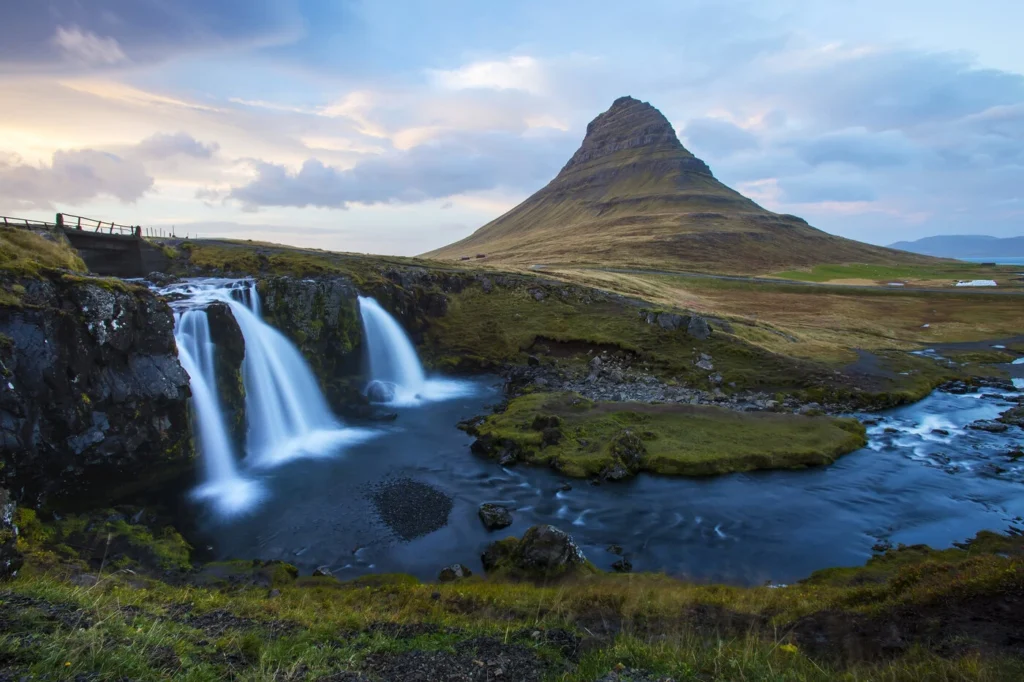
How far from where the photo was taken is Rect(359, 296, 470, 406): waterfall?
1775 inches

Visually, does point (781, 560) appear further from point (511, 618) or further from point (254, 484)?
point (254, 484)

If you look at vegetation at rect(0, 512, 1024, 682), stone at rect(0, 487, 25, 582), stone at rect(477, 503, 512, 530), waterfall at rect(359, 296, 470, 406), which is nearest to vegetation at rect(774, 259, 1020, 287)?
waterfall at rect(359, 296, 470, 406)

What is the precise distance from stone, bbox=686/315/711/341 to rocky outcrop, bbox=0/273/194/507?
43611 mm

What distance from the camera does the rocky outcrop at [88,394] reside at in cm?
2267

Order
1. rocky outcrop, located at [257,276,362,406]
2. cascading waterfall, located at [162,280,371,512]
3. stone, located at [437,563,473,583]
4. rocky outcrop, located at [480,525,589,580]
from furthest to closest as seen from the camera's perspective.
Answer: rocky outcrop, located at [257,276,362,406] → cascading waterfall, located at [162,280,371,512] → stone, located at [437,563,473,583] → rocky outcrop, located at [480,525,589,580]

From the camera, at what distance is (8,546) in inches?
650

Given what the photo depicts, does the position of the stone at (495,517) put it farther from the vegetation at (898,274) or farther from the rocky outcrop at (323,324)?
the vegetation at (898,274)

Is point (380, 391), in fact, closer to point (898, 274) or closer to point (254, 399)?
point (254, 399)

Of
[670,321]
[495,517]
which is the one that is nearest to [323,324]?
[495,517]

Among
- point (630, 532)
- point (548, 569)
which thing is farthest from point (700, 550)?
point (548, 569)

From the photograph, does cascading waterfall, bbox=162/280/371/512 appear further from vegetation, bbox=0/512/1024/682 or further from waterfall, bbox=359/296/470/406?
vegetation, bbox=0/512/1024/682

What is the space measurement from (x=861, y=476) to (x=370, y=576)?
26283 millimetres

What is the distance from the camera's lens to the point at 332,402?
4134 cm

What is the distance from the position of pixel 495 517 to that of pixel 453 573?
4.65 meters
